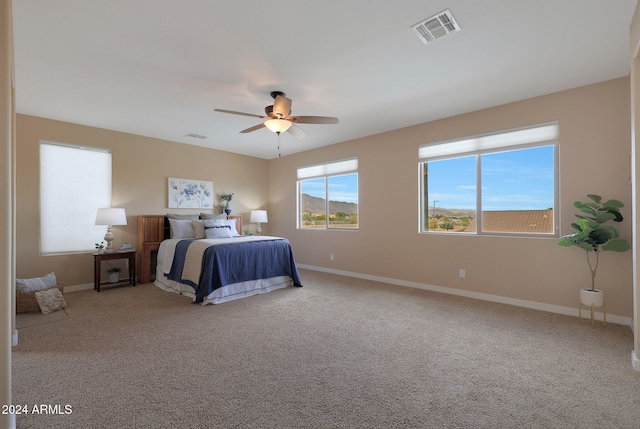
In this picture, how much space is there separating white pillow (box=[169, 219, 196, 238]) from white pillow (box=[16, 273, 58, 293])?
5.44 ft

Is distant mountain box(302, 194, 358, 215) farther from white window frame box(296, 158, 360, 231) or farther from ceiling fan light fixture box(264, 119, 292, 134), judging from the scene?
ceiling fan light fixture box(264, 119, 292, 134)

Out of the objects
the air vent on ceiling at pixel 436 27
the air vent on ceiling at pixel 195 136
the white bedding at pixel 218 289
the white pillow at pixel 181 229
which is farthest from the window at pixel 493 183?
the white pillow at pixel 181 229

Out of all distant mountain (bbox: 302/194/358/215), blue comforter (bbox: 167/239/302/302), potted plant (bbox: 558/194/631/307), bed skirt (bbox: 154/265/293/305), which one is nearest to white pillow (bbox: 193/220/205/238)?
blue comforter (bbox: 167/239/302/302)

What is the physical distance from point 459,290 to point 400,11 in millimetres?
3641

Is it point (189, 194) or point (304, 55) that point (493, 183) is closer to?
point (304, 55)

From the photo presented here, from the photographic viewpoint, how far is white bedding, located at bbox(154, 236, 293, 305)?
4.00m

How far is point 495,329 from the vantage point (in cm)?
299

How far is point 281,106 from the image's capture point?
3238 mm

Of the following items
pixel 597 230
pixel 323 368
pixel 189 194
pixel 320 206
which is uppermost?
pixel 189 194

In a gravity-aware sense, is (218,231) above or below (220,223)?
below

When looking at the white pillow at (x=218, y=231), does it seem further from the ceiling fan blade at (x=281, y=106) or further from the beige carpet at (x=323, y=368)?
the ceiling fan blade at (x=281, y=106)

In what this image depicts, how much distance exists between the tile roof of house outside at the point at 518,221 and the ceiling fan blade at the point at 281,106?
120 inches

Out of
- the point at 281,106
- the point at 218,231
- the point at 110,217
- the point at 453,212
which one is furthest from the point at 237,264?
the point at 453,212

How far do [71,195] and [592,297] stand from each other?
6922 millimetres
